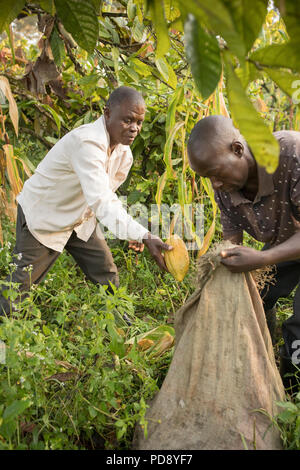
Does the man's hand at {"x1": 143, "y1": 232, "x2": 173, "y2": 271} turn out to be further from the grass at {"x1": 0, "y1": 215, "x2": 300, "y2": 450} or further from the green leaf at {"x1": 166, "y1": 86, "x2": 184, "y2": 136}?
the green leaf at {"x1": 166, "y1": 86, "x2": 184, "y2": 136}

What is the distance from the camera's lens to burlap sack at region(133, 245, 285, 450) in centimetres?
130

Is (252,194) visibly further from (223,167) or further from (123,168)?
(123,168)

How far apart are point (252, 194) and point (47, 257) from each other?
1226 mm

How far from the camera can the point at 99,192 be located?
203cm

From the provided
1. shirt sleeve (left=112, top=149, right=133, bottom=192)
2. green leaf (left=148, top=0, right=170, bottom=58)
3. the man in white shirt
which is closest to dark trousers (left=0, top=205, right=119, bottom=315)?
the man in white shirt

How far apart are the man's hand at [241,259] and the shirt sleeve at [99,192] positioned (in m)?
0.62

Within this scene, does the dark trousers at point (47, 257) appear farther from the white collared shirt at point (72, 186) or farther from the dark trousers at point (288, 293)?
the dark trousers at point (288, 293)

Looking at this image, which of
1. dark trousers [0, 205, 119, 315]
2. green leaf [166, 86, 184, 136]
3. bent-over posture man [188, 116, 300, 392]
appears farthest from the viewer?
dark trousers [0, 205, 119, 315]

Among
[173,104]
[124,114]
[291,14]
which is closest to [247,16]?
[291,14]

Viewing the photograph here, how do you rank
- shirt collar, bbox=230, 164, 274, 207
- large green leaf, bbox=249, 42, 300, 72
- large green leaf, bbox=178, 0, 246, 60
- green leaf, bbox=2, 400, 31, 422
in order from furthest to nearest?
shirt collar, bbox=230, 164, 274, 207, green leaf, bbox=2, 400, 31, 422, large green leaf, bbox=249, 42, 300, 72, large green leaf, bbox=178, 0, 246, 60

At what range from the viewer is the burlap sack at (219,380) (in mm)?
1296

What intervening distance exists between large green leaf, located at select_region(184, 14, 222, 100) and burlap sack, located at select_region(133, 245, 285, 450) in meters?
0.86

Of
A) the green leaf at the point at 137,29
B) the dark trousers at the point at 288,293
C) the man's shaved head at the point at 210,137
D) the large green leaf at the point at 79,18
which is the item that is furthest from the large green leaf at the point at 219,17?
the green leaf at the point at 137,29

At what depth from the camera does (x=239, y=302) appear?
54.7 inches
